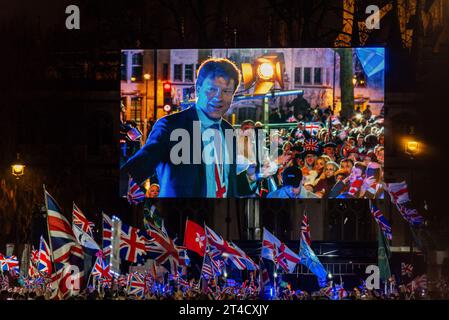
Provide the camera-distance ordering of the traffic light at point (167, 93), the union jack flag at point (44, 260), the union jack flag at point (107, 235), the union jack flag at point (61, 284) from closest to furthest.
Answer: the union jack flag at point (61, 284) → the union jack flag at point (44, 260) → the union jack flag at point (107, 235) → the traffic light at point (167, 93)

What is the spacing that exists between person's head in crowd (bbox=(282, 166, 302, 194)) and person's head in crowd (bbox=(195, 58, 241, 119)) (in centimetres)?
276

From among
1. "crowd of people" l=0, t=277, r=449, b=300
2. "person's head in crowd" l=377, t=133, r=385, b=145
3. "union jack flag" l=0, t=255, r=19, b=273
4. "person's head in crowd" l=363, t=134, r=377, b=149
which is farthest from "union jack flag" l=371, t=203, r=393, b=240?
"union jack flag" l=0, t=255, r=19, b=273

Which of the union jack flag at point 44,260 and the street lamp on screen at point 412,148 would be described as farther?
the street lamp on screen at point 412,148

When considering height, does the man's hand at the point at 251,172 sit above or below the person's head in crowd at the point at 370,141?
below

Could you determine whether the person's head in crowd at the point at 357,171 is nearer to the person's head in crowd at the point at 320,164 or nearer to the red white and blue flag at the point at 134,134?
the person's head in crowd at the point at 320,164

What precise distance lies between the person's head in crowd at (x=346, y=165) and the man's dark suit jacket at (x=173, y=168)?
3018 millimetres

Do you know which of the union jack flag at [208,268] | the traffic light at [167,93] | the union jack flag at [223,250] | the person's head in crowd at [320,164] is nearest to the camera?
the union jack flag at [208,268]

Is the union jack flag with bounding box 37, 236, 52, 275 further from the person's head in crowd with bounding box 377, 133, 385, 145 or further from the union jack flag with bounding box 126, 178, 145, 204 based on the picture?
the person's head in crowd with bounding box 377, 133, 385, 145

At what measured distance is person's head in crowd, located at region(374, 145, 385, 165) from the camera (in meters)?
35.5

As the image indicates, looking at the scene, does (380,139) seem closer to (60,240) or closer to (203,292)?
(203,292)

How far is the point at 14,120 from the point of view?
40.1 metres

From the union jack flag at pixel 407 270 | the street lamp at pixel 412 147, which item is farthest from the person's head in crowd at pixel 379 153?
the union jack flag at pixel 407 270

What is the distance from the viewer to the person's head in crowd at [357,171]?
35.2 meters
